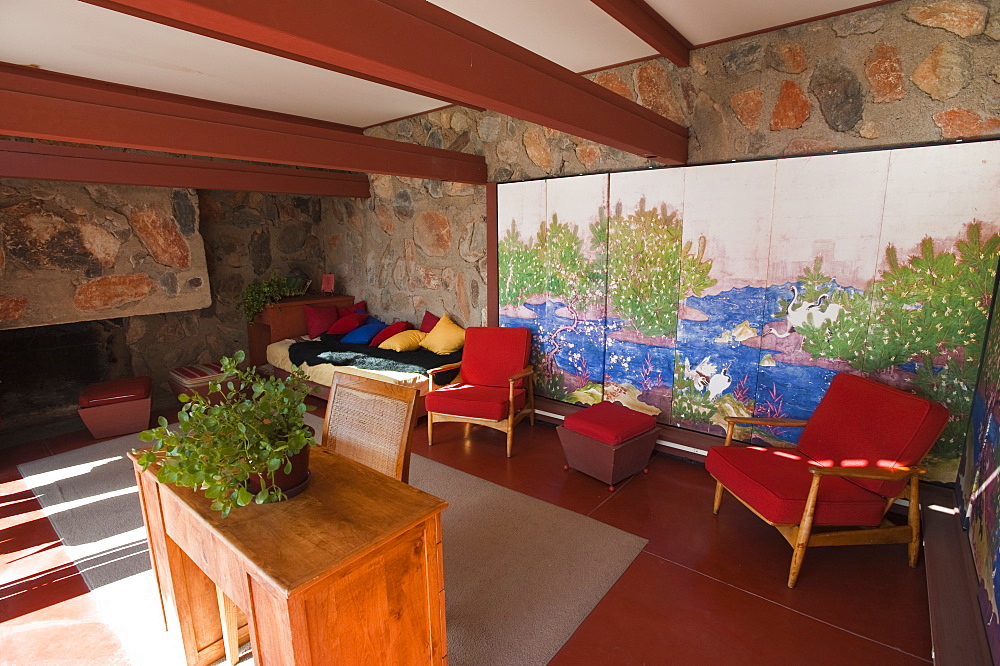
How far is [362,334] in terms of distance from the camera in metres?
5.59

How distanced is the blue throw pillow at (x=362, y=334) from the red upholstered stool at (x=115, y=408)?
188 centimetres

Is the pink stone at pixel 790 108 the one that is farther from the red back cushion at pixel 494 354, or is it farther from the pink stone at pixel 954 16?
the red back cushion at pixel 494 354

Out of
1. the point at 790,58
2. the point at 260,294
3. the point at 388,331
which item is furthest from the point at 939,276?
the point at 260,294

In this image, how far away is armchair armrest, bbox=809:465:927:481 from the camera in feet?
7.55

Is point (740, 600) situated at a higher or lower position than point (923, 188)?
lower

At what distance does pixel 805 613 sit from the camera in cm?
226

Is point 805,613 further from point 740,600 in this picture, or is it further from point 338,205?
point 338,205

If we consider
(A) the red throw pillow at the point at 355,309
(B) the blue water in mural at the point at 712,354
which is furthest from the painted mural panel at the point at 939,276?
(A) the red throw pillow at the point at 355,309

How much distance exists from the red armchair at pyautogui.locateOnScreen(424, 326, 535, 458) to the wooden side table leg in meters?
2.17

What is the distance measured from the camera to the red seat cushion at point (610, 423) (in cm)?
328

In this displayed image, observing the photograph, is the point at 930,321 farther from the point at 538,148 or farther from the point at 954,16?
the point at 538,148

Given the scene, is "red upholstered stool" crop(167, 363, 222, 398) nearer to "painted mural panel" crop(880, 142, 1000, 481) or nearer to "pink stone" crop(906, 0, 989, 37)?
"painted mural panel" crop(880, 142, 1000, 481)

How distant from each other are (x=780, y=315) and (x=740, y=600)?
176cm

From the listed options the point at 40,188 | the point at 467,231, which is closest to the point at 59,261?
the point at 40,188
